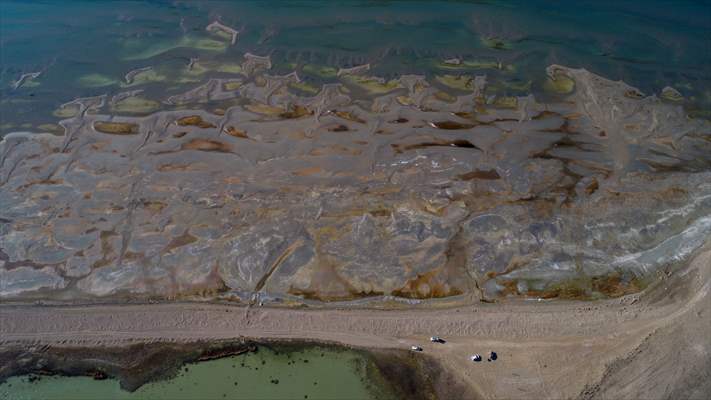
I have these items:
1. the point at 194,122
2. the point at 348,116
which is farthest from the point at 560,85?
the point at 194,122

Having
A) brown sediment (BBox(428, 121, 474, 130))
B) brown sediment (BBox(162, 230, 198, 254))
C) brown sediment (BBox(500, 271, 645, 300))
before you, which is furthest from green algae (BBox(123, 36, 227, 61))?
brown sediment (BBox(500, 271, 645, 300))

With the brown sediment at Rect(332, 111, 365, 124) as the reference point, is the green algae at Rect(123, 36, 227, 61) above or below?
above

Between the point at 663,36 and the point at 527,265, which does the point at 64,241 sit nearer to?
the point at 527,265

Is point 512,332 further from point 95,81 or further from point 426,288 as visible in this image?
point 95,81

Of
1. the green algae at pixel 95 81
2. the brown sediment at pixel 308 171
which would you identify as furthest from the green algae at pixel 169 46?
the brown sediment at pixel 308 171

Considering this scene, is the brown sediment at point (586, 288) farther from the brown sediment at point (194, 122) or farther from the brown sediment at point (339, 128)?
the brown sediment at point (194, 122)

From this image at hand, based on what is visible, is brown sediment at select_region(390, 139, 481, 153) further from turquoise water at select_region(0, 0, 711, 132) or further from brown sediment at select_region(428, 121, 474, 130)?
turquoise water at select_region(0, 0, 711, 132)
